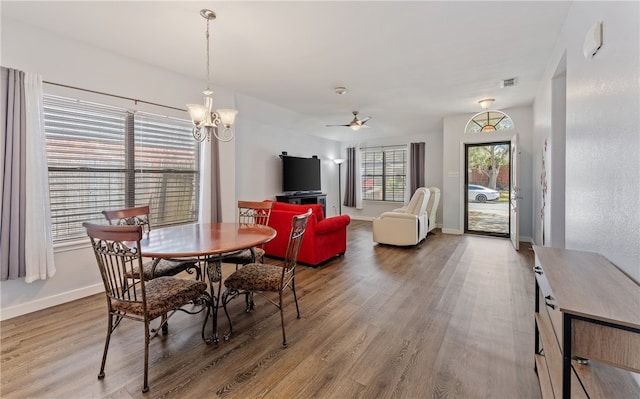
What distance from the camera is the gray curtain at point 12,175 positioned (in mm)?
2441

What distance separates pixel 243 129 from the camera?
5.66 metres

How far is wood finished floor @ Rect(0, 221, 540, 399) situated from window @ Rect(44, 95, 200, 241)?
106 cm

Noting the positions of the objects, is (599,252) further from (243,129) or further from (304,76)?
(243,129)

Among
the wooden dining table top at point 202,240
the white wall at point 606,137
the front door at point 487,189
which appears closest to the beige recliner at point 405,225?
the front door at point 487,189

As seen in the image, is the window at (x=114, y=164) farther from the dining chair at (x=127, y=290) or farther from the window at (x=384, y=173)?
the window at (x=384, y=173)

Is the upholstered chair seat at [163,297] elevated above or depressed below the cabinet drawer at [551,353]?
above

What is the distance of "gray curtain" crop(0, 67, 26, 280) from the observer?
8.01 ft

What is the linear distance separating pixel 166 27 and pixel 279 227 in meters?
2.69

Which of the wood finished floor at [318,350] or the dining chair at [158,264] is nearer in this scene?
the wood finished floor at [318,350]

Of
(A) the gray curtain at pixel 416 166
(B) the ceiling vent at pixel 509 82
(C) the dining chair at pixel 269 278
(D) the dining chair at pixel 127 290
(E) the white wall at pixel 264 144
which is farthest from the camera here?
(A) the gray curtain at pixel 416 166

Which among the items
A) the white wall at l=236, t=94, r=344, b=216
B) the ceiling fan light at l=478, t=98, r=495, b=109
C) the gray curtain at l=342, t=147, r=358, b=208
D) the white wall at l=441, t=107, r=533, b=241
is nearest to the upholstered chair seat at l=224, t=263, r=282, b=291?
the white wall at l=236, t=94, r=344, b=216

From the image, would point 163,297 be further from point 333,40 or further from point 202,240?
point 333,40

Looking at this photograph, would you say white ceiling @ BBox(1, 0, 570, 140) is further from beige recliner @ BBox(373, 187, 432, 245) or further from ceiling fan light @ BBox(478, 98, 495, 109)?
beige recliner @ BBox(373, 187, 432, 245)

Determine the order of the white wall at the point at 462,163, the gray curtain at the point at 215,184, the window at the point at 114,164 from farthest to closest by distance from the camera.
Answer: the white wall at the point at 462,163 → the gray curtain at the point at 215,184 → the window at the point at 114,164
